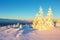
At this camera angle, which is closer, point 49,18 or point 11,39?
point 11,39

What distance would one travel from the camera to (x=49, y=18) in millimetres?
43938

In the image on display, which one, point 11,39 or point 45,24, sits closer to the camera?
point 11,39

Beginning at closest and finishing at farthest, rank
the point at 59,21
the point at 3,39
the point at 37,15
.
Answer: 1. the point at 3,39
2. the point at 37,15
3. the point at 59,21

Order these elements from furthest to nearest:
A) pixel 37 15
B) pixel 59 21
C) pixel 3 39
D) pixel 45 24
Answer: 1. pixel 59 21
2. pixel 37 15
3. pixel 45 24
4. pixel 3 39

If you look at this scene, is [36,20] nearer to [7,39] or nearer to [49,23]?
[49,23]

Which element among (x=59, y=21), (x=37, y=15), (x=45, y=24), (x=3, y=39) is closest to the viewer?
(x=3, y=39)

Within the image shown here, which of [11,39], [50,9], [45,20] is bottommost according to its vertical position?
[11,39]

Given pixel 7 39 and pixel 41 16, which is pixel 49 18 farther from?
pixel 7 39

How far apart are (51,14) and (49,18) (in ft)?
7.83

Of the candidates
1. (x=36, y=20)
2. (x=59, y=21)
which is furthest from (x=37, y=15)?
(x=59, y=21)

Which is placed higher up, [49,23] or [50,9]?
[50,9]

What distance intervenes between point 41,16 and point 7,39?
989 inches

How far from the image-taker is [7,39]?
63.9 feet

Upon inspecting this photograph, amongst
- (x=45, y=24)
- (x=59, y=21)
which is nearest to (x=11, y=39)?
(x=45, y=24)
